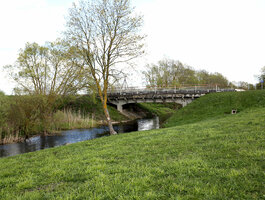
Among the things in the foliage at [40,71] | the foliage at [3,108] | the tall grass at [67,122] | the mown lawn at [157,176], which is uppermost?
the foliage at [40,71]

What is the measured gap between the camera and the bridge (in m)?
35.4

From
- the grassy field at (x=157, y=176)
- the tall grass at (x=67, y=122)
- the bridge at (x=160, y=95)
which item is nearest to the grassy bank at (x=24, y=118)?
the tall grass at (x=67, y=122)

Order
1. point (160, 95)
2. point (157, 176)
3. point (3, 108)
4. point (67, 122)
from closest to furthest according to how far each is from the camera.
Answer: point (157, 176) → point (3, 108) → point (67, 122) → point (160, 95)

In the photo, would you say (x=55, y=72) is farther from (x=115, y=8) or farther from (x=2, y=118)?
(x=115, y=8)

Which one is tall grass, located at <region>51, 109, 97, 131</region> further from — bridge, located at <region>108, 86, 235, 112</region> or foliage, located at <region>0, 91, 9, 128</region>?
bridge, located at <region>108, 86, 235, 112</region>

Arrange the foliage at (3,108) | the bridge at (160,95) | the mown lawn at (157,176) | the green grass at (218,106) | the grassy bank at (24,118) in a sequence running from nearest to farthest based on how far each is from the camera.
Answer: the mown lawn at (157,176)
the foliage at (3,108)
the grassy bank at (24,118)
the green grass at (218,106)
the bridge at (160,95)

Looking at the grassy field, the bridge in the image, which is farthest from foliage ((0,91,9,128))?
the bridge

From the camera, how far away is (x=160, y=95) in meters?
36.9

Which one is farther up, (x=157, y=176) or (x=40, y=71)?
(x=40, y=71)

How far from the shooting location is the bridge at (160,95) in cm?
3544

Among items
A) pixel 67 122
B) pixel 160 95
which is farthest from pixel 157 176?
pixel 160 95

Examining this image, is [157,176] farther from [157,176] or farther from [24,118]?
[24,118]

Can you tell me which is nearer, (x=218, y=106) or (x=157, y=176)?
(x=157, y=176)

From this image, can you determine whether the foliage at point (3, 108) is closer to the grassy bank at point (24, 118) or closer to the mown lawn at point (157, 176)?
the grassy bank at point (24, 118)
